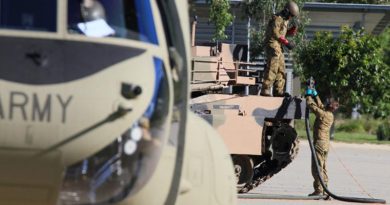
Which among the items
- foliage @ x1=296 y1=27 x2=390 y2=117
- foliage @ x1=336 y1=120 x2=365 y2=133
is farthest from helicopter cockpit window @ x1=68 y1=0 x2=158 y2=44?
foliage @ x1=336 y1=120 x2=365 y2=133

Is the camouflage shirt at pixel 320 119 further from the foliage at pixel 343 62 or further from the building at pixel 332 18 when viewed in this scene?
the building at pixel 332 18

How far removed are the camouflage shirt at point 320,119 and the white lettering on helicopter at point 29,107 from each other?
859 cm

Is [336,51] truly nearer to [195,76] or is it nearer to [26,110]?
[195,76]

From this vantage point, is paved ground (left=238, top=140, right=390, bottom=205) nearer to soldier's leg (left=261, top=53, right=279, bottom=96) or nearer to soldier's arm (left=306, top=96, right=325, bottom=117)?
soldier's arm (left=306, top=96, right=325, bottom=117)

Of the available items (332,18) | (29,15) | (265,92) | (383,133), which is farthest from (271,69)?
(383,133)

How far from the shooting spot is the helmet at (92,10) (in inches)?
172

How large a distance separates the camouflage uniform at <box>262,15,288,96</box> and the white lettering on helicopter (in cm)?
823

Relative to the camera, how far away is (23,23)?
418cm

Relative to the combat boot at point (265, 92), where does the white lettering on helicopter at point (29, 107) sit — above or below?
above

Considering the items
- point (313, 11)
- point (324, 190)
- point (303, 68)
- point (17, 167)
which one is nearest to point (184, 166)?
point (17, 167)

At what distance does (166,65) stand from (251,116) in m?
7.17

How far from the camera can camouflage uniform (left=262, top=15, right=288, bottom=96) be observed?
12000mm

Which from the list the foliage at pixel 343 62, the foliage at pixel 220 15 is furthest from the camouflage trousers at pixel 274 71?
the foliage at pixel 343 62

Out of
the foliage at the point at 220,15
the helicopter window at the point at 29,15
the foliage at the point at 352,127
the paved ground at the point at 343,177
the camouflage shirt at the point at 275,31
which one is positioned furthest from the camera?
the foliage at the point at 352,127
